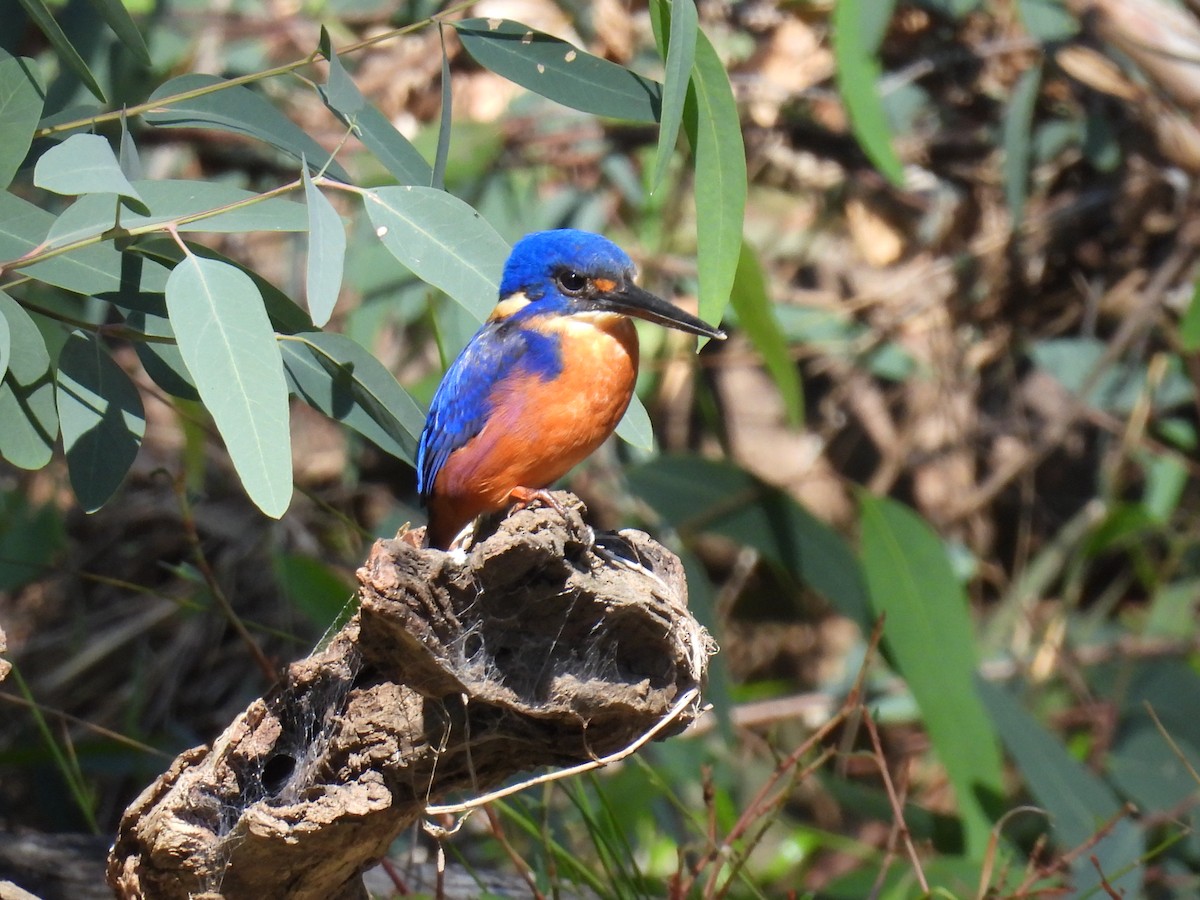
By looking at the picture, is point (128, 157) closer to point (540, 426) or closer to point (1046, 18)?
point (540, 426)

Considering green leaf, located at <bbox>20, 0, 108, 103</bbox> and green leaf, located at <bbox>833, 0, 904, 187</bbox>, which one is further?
green leaf, located at <bbox>833, 0, 904, 187</bbox>

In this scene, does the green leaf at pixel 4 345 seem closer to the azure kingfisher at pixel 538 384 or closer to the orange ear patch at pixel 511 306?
the azure kingfisher at pixel 538 384

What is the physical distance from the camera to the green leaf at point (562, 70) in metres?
2.34

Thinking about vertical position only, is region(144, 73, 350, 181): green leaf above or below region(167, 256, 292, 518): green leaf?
above

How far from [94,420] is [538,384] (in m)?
0.83

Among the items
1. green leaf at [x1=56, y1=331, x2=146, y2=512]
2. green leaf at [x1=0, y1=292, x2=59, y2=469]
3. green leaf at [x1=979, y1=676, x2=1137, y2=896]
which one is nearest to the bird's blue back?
green leaf at [x1=56, y1=331, x2=146, y2=512]

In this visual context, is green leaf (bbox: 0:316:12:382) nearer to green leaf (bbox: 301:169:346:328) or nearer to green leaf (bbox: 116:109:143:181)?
green leaf (bbox: 116:109:143:181)

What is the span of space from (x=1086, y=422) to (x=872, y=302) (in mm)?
1038

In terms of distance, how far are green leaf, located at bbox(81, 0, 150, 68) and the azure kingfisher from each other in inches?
29.6

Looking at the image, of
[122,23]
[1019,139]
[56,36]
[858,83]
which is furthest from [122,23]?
[1019,139]

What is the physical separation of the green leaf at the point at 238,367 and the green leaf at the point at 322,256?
96mm

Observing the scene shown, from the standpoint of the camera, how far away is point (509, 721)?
206 cm

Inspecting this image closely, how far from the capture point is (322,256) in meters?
1.91

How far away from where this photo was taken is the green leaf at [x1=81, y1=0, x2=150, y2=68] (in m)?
2.22
